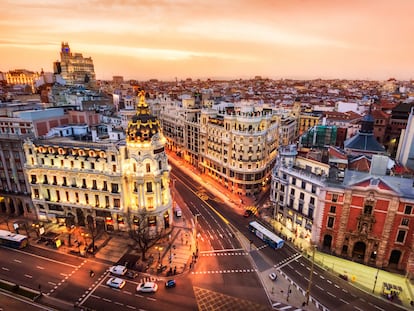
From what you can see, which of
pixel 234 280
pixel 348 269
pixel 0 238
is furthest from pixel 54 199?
pixel 348 269

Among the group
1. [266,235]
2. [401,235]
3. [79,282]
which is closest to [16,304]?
[79,282]

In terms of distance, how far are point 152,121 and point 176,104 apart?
8345cm

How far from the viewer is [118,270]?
65.0 m

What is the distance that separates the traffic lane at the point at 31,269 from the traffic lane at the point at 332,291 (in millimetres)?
56989

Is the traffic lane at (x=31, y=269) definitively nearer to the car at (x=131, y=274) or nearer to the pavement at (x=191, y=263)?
the pavement at (x=191, y=263)

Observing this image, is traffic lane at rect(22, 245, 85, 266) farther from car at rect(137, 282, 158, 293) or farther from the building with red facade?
the building with red facade

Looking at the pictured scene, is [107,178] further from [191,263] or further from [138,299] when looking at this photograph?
[138,299]

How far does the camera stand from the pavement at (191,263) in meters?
58.2

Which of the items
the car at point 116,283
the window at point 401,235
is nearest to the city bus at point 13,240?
the car at point 116,283

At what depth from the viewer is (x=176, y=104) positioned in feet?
517

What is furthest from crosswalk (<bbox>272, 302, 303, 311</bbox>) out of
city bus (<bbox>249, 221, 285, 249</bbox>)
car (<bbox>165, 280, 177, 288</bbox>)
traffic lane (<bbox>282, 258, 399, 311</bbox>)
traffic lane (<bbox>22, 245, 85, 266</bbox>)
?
traffic lane (<bbox>22, 245, 85, 266</bbox>)

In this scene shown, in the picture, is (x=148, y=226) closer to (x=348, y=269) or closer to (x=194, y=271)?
(x=194, y=271)

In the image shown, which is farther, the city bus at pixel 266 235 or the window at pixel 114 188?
the window at pixel 114 188

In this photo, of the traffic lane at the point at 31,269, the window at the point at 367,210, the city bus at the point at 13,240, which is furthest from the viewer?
the city bus at the point at 13,240
